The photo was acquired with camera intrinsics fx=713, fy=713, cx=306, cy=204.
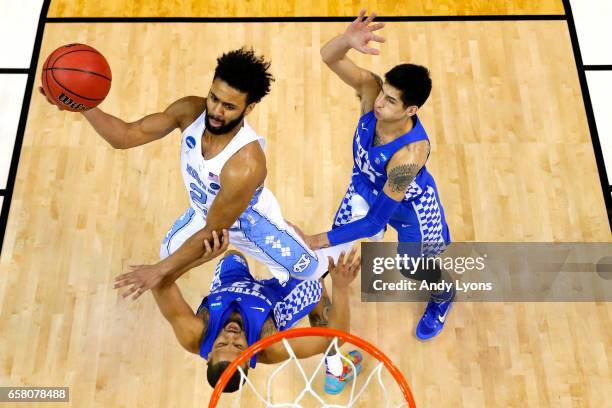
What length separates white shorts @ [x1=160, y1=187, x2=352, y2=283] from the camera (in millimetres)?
3781

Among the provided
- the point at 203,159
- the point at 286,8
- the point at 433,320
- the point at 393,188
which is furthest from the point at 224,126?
the point at 286,8

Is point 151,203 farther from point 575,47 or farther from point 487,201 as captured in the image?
point 575,47

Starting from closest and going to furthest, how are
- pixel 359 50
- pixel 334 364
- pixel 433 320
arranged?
pixel 359 50 → pixel 334 364 → pixel 433 320

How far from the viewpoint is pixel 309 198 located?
4.83 metres

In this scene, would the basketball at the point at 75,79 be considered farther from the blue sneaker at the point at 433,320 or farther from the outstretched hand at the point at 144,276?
the blue sneaker at the point at 433,320

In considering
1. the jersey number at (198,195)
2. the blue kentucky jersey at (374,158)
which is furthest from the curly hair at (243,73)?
the blue kentucky jersey at (374,158)

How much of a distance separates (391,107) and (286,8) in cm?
247

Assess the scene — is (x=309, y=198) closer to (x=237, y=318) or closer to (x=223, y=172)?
(x=223, y=172)

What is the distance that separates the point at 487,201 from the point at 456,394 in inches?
53.5

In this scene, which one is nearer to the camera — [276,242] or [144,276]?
[144,276]

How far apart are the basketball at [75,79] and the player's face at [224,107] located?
63 centimetres

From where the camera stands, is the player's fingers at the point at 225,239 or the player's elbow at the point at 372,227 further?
the player's elbow at the point at 372,227

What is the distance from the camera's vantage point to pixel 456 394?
163 inches

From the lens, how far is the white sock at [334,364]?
396cm
